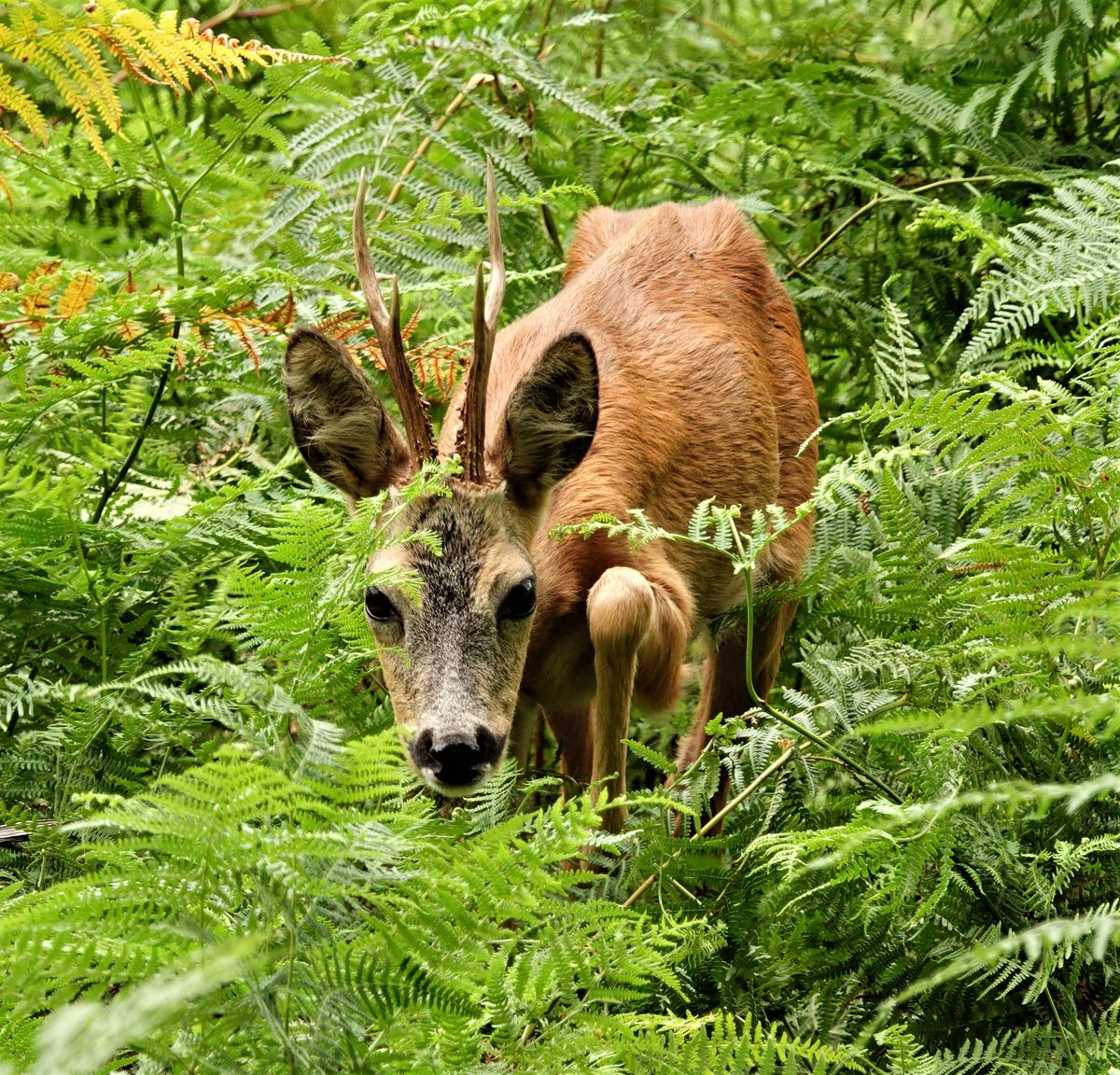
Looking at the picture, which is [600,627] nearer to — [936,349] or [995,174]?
[936,349]

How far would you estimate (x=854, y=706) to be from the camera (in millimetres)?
4051

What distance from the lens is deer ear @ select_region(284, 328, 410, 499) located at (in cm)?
462

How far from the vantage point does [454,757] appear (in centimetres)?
418

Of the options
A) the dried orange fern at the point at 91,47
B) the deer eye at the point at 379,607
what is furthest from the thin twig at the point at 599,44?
the deer eye at the point at 379,607

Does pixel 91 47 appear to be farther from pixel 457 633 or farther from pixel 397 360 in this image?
pixel 457 633

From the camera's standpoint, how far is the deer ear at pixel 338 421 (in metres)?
4.62

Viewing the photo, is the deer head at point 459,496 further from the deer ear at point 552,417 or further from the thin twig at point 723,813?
the thin twig at point 723,813

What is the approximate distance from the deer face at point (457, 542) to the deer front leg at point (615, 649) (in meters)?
0.23

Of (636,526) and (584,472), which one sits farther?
(584,472)

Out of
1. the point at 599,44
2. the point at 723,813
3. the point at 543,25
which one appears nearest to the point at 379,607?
the point at 723,813

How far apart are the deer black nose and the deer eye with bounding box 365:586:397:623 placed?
46 centimetres

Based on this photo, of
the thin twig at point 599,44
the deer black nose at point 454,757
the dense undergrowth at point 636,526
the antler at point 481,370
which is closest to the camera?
the dense undergrowth at point 636,526

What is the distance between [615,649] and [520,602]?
0.34 metres

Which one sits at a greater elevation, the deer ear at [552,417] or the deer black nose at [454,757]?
the deer ear at [552,417]
